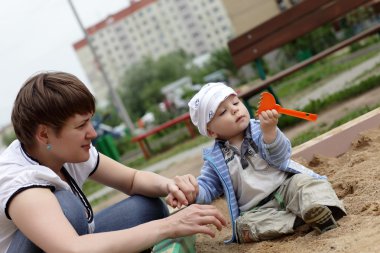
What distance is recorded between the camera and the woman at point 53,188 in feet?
5.48

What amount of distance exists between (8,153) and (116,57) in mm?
93840

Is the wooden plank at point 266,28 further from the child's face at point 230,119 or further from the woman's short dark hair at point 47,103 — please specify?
the woman's short dark hair at point 47,103

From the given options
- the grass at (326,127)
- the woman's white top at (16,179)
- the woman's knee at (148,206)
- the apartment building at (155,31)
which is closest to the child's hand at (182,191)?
the woman's knee at (148,206)

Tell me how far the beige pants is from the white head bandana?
1.31 ft

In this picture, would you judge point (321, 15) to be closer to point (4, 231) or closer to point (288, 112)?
point (288, 112)

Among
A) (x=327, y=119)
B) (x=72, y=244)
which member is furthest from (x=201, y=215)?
(x=327, y=119)

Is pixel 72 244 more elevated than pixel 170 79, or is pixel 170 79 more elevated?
pixel 72 244

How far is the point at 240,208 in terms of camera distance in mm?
2297

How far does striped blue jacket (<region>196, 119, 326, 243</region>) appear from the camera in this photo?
2152 mm

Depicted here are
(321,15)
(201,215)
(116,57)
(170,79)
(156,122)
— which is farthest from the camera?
(116,57)

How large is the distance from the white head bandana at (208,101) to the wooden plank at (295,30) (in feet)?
16.6

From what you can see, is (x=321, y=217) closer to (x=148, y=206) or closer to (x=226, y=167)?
(x=226, y=167)

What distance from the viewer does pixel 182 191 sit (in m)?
2.13

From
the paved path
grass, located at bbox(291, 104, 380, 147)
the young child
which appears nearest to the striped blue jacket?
the young child
